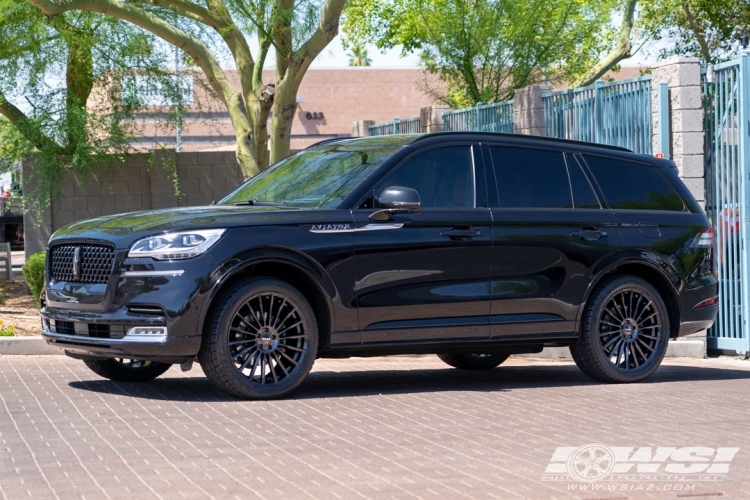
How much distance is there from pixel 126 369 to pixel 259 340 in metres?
1.71

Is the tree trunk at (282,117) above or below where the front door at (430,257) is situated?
above

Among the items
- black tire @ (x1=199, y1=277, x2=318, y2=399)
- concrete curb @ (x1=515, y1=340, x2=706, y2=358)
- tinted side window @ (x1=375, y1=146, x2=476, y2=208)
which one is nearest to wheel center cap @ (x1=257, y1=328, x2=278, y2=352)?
black tire @ (x1=199, y1=277, x2=318, y2=399)

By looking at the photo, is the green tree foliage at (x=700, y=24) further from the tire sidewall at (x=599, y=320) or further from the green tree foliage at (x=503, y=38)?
the tire sidewall at (x=599, y=320)

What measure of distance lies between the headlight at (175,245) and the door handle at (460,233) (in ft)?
6.23

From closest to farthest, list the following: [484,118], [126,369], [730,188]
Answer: [126,369]
[730,188]
[484,118]

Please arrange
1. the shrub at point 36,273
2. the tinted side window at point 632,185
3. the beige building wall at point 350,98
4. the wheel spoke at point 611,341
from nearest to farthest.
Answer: the wheel spoke at point 611,341
the tinted side window at point 632,185
the shrub at point 36,273
the beige building wall at point 350,98

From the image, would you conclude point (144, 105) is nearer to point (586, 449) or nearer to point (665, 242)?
point (665, 242)

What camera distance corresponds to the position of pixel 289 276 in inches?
343

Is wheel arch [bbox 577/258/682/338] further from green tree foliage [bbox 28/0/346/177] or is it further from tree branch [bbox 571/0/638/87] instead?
tree branch [bbox 571/0/638/87]

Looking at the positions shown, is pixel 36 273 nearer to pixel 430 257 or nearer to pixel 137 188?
pixel 137 188

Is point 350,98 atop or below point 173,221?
atop

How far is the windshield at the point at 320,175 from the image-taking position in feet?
29.8

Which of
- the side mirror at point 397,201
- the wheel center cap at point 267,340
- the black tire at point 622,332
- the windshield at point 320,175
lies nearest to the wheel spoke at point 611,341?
the black tire at point 622,332

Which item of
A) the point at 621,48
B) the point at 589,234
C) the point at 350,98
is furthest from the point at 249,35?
the point at 350,98
